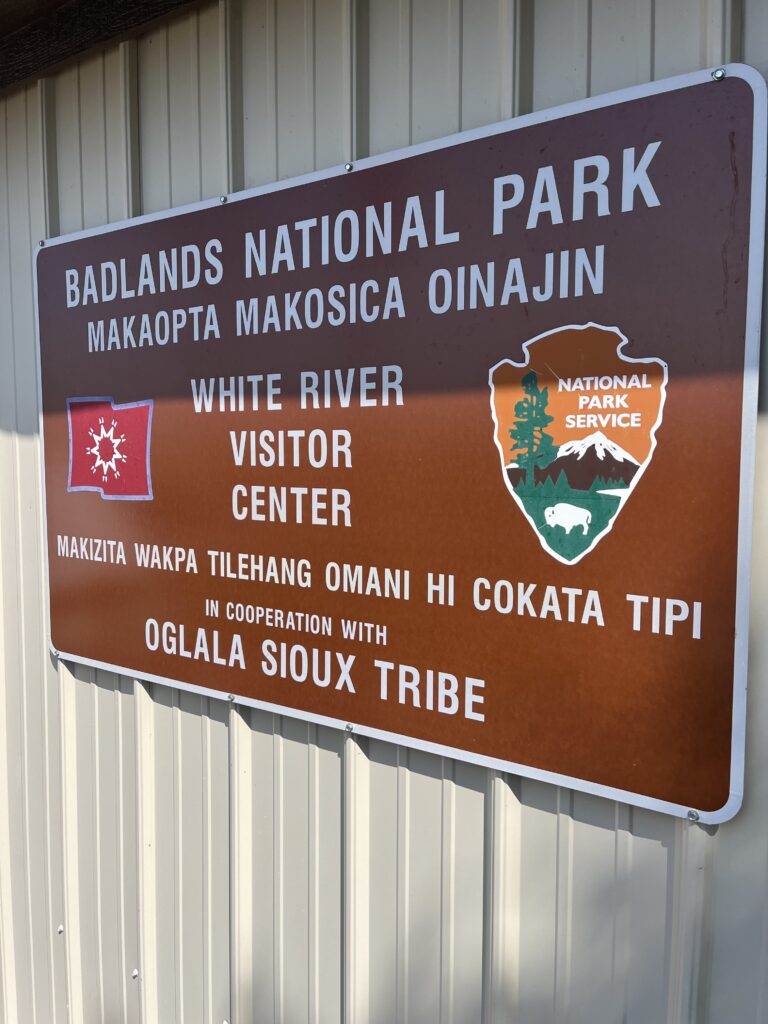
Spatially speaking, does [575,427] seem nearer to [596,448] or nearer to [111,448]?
[596,448]

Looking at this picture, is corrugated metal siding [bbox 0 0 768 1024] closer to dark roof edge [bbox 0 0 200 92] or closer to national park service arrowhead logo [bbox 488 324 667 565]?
dark roof edge [bbox 0 0 200 92]

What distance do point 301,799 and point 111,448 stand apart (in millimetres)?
908

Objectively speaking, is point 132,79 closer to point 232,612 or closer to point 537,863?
point 232,612

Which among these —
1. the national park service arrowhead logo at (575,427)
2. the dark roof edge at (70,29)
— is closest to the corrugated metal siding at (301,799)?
the dark roof edge at (70,29)

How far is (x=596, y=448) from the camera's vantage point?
4.20 feet

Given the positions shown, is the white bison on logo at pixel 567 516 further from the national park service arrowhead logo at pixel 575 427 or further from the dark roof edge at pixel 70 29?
the dark roof edge at pixel 70 29

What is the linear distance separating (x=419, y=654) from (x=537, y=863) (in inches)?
15.6

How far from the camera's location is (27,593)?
232cm

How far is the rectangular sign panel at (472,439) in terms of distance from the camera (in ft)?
3.88

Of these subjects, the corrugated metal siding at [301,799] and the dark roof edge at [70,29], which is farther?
the dark roof edge at [70,29]

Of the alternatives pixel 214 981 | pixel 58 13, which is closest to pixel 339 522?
pixel 214 981

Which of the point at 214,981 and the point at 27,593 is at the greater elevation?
the point at 27,593

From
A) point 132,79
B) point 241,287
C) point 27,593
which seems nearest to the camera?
point 241,287

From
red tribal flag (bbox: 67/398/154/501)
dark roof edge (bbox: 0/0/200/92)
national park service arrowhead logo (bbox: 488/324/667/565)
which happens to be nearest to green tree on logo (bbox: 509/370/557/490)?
national park service arrowhead logo (bbox: 488/324/667/565)
